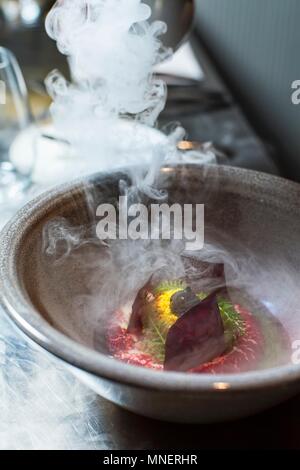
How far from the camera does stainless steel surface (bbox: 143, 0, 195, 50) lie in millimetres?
1356

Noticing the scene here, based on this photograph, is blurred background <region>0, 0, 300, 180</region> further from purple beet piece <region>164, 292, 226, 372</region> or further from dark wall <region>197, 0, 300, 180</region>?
purple beet piece <region>164, 292, 226, 372</region>

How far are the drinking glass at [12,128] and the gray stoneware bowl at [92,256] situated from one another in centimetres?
42

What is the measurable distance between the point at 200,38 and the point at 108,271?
1.57 metres

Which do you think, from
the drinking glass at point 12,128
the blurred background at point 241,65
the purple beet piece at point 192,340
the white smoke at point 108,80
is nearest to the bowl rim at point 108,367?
the purple beet piece at point 192,340

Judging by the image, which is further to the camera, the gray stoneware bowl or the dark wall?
the dark wall

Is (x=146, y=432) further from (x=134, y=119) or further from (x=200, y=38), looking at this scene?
(x=200, y=38)

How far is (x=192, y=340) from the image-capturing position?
2.50 ft

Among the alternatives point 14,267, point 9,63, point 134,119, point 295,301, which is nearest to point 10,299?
point 14,267

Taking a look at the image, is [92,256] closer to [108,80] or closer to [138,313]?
[138,313]

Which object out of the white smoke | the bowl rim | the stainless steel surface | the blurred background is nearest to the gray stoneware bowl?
the bowl rim

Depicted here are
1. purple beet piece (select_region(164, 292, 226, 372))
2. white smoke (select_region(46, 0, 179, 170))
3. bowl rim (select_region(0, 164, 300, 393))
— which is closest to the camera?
bowl rim (select_region(0, 164, 300, 393))

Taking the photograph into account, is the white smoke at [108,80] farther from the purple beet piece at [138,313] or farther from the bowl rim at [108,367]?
the bowl rim at [108,367]

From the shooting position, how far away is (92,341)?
823 mm

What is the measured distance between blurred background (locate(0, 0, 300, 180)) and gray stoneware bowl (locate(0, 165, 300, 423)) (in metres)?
0.41
